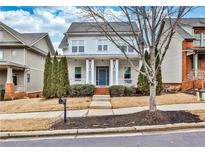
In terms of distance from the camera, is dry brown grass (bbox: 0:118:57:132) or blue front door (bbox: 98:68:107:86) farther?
blue front door (bbox: 98:68:107:86)

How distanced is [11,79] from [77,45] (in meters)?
5.85

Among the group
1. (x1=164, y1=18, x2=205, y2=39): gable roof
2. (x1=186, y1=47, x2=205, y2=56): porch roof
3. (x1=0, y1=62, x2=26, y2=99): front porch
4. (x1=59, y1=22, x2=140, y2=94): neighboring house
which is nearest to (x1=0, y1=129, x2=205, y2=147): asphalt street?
(x1=186, y1=47, x2=205, y2=56): porch roof

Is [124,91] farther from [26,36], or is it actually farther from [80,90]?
[26,36]

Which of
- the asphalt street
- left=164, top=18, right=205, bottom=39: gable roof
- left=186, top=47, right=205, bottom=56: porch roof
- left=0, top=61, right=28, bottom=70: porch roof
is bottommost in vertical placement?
the asphalt street

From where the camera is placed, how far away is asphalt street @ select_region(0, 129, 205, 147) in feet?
18.0

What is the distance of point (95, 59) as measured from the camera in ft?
66.9

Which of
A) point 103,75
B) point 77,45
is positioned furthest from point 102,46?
point 103,75

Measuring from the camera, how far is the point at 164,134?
6.32 m

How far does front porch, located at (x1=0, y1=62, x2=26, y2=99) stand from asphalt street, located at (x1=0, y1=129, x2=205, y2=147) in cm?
1320

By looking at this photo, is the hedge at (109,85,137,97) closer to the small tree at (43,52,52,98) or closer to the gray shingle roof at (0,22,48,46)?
the small tree at (43,52,52,98)

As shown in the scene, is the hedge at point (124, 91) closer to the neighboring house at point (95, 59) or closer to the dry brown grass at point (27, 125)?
the neighboring house at point (95, 59)

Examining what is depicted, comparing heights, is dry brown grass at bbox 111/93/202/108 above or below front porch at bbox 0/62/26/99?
below

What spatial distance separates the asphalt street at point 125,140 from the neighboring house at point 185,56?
1282cm
